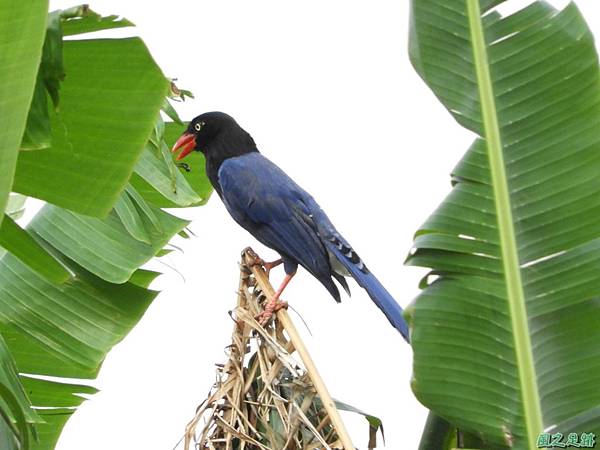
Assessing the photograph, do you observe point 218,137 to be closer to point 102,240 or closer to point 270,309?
point 102,240

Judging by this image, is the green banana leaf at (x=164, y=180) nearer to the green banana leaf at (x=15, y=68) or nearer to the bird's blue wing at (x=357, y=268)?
the bird's blue wing at (x=357, y=268)

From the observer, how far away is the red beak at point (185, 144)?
576 cm

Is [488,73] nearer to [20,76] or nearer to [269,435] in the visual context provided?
[269,435]

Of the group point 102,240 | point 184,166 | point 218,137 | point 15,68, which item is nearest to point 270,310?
point 102,240

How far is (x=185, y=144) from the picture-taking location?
584 cm

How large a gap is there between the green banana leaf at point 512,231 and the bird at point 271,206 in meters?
1.25

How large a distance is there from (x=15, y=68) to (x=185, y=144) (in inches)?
133

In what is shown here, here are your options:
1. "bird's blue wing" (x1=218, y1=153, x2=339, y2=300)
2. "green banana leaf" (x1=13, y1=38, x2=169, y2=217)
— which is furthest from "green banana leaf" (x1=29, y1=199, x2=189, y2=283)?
"bird's blue wing" (x1=218, y1=153, x2=339, y2=300)

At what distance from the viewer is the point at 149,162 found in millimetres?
3969

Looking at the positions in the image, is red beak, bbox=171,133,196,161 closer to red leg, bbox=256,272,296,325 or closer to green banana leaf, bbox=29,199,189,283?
green banana leaf, bbox=29,199,189,283

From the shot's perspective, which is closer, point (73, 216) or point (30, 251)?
point (30, 251)

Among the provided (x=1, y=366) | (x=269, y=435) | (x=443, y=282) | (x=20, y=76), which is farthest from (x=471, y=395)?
(x=20, y=76)

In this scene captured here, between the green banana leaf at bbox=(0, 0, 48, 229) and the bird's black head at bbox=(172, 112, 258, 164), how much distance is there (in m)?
3.41

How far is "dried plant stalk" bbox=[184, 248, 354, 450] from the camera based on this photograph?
3150 millimetres
